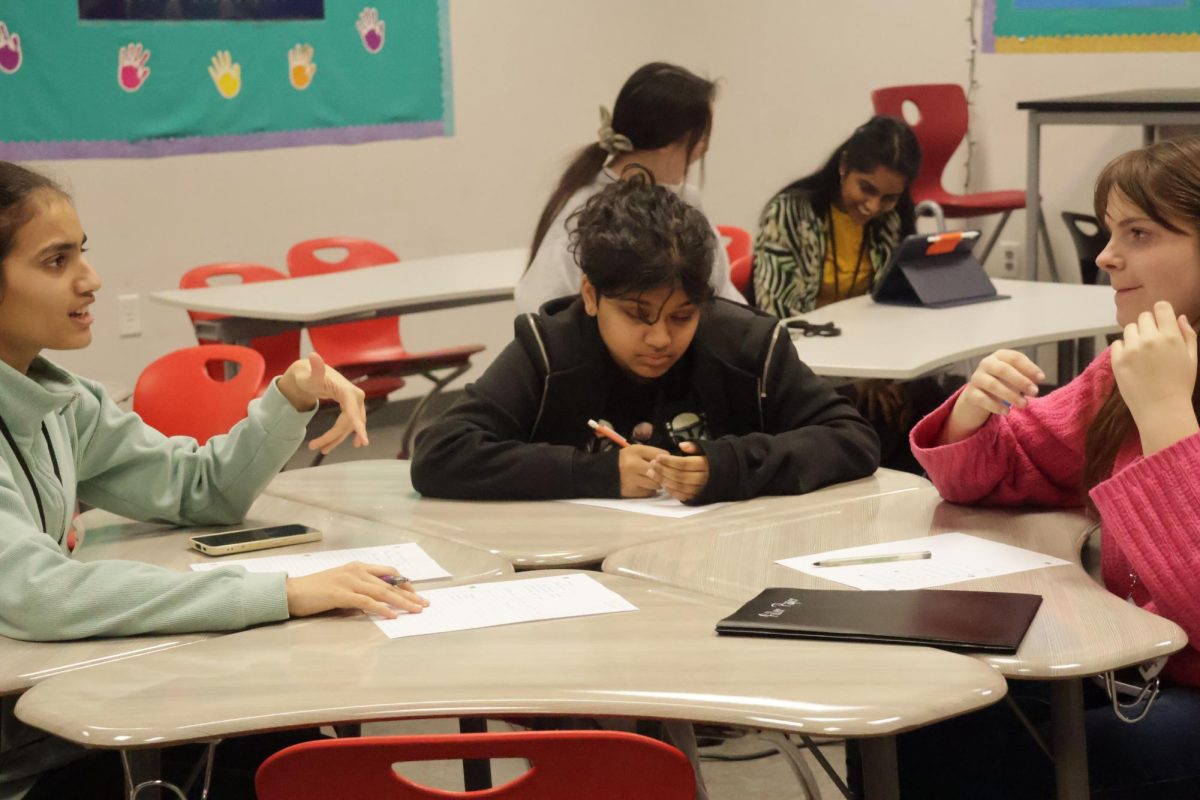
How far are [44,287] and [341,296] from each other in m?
2.34

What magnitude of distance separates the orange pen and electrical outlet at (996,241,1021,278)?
4756mm

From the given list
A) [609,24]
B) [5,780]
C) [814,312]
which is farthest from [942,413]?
[609,24]

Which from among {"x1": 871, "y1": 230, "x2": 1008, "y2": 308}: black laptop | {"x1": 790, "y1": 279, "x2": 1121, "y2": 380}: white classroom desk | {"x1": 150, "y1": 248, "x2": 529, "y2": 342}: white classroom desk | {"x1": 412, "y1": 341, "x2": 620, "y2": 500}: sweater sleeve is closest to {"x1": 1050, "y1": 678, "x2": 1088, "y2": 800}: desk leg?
{"x1": 412, "y1": 341, "x2": 620, "y2": 500}: sweater sleeve

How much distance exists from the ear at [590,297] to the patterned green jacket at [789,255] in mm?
1544

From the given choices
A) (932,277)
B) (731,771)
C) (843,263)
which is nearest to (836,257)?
(843,263)

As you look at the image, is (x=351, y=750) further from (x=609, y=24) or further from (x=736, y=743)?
(x=609, y=24)

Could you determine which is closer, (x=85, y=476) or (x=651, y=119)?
(x=85, y=476)

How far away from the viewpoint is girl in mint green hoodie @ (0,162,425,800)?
1.54 meters

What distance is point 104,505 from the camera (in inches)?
79.4

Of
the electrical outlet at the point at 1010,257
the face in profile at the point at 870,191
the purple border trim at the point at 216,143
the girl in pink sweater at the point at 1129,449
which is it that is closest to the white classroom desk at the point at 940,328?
the face in profile at the point at 870,191

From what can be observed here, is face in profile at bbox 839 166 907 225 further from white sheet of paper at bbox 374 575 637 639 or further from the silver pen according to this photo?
white sheet of paper at bbox 374 575 637 639

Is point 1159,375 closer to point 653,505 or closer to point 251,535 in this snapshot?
point 653,505

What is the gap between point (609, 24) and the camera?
6.62 meters

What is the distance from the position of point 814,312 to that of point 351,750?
8.76ft
